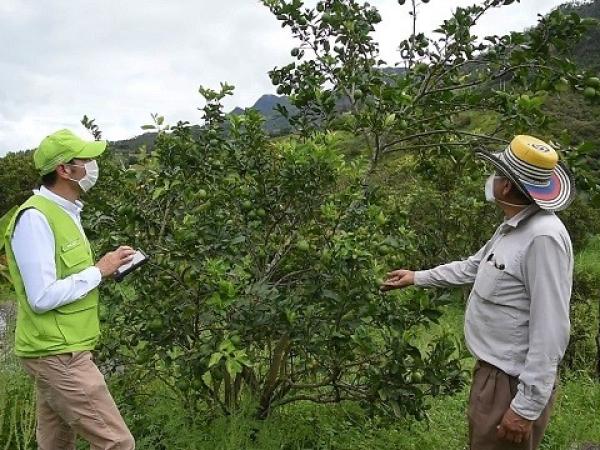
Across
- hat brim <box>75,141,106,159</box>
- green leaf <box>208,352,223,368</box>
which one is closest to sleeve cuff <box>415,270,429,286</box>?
green leaf <box>208,352,223,368</box>

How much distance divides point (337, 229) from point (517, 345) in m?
1.08

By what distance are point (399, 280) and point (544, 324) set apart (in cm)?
96

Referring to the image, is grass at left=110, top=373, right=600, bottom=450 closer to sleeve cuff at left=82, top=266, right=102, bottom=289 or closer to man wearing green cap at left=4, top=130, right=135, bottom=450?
man wearing green cap at left=4, top=130, right=135, bottom=450

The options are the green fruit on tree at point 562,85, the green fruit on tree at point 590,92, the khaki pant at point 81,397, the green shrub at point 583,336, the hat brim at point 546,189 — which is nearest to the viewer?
the hat brim at point 546,189

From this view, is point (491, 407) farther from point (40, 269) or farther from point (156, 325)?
point (40, 269)

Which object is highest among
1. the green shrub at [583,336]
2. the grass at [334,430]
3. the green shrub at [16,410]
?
the green shrub at [16,410]

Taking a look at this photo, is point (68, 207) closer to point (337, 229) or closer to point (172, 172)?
point (172, 172)

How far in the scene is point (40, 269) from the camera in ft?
8.37

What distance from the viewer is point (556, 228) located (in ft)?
7.82

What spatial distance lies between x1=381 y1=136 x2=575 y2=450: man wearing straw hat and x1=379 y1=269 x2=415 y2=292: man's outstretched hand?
0.53 metres

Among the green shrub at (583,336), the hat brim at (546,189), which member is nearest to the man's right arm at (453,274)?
the hat brim at (546,189)

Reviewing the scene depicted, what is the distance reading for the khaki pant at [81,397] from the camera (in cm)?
265

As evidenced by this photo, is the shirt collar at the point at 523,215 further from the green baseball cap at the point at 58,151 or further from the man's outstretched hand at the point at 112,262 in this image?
the green baseball cap at the point at 58,151

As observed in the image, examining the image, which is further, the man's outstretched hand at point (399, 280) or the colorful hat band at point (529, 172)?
the man's outstretched hand at point (399, 280)
